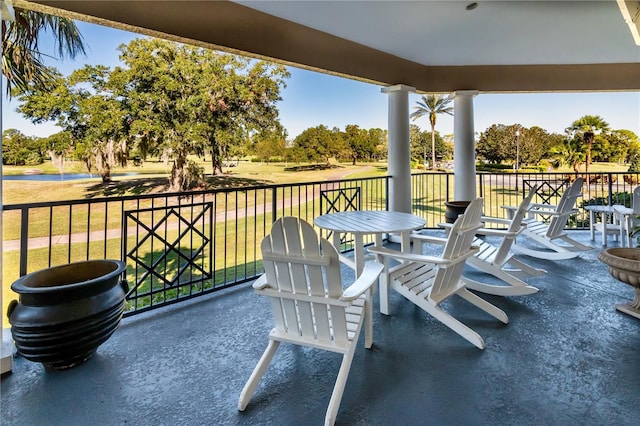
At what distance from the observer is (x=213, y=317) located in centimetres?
242

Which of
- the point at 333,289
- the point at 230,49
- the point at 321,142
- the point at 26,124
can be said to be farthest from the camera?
Result: the point at 321,142

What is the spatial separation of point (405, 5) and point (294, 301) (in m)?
2.95

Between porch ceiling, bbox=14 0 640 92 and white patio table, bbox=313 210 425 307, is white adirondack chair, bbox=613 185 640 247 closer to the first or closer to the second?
porch ceiling, bbox=14 0 640 92

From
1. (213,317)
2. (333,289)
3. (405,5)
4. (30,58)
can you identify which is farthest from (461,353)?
(30,58)

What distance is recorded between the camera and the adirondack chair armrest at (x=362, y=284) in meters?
1.43

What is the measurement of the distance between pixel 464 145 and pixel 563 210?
1.76 meters

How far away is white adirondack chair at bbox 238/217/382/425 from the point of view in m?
1.45

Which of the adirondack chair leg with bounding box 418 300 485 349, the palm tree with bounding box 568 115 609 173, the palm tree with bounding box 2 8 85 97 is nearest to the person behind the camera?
the adirondack chair leg with bounding box 418 300 485 349

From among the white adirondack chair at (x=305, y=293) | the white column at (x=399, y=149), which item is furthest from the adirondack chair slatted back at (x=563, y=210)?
the white adirondack chair at (x=305, y=293)

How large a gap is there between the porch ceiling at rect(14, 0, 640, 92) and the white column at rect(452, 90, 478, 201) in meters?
0.22

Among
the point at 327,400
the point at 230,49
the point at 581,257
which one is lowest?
the point at 327,400

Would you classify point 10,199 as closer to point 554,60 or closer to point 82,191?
point 82,191

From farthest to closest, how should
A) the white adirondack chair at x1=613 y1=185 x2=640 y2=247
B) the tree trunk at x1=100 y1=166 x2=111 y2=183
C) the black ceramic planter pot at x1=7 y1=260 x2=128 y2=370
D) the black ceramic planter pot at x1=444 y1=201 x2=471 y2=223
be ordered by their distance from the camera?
the tree trunk at x1=100 y1=166 x2=111 y2=183, the black ceramic planter pot at x1=444 y1=201 x2=471 y2=223, the white adirondack chair at x1=613 y1=185 x2=640 y2=247, the black ceramic planter pot at x1=7 y1=260 x2=128 y2=370

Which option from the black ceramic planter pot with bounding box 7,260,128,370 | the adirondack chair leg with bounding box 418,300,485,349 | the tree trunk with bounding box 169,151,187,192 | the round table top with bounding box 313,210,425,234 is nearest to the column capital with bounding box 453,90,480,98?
the round table top with bounding box 313,210,425,234
